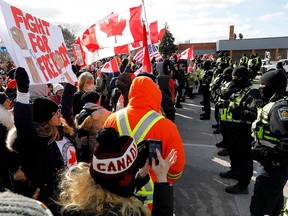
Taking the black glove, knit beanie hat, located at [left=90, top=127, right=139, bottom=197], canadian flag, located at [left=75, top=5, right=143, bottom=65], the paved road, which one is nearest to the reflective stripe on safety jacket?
the paved road

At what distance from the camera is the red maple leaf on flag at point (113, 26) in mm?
6242

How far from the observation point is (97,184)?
1549mm

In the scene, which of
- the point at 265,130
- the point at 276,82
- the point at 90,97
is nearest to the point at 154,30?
the point at 90,97

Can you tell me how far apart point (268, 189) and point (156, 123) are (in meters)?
1.54

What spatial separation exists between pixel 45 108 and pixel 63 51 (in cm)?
155

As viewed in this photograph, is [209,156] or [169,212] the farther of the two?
[209,156]

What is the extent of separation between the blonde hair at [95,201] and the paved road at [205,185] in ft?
8.73

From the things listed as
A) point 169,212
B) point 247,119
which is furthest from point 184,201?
point 169,212

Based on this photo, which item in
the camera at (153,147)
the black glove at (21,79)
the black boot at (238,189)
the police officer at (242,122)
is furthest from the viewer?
the black boot at (238,189)

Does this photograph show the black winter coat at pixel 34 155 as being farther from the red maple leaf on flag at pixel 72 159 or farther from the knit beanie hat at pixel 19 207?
the knit beanie hat at pixel 19 207

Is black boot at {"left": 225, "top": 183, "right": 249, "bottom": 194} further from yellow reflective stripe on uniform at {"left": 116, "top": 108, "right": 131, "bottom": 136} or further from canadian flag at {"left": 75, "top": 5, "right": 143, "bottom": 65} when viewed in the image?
canadian flag at {"left": 75, "top": 5, "right": 143, "bottom": 65}

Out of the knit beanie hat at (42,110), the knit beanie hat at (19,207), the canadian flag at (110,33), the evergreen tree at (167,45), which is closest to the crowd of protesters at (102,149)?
the knit beanie hat at (42,110)

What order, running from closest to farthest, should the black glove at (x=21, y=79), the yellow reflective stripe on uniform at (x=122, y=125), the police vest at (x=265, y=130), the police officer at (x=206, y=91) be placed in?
the black glove at (x=21, y=79) < the yellow reflective stripe on uniform at (x=122, y=125) < the police vest at (x=265, y=130) < the police officer at (x=206, y=91)

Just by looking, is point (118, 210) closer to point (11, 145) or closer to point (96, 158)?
point (96, 158)
